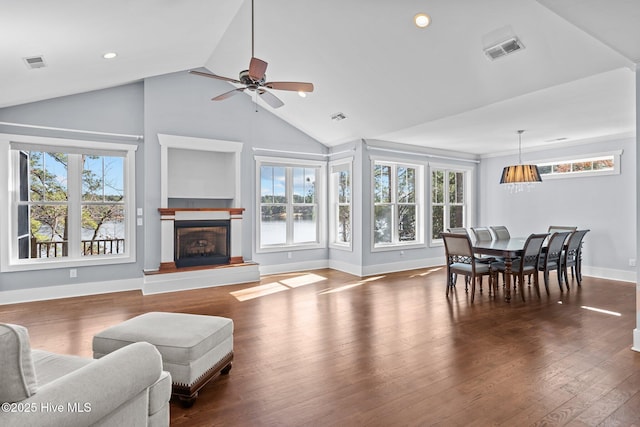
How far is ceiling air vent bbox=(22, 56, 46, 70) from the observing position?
11.6ft

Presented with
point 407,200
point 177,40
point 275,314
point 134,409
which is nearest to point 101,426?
point 134,409

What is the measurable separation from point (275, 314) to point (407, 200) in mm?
4520

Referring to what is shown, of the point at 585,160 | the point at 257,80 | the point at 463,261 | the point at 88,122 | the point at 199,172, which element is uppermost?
the point at 88,122

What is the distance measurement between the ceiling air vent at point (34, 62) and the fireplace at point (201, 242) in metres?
2.84

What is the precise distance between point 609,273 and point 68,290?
29.6 feet

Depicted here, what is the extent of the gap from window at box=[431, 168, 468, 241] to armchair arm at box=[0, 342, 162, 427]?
7.21 meters

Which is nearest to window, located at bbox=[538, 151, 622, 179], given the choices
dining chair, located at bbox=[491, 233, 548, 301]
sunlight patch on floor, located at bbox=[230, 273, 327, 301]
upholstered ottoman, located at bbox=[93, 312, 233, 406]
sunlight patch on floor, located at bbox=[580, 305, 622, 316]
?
dining chair, located at bbox=[491, 233, 548, 301]

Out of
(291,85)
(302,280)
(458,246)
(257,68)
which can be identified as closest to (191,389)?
(257,68)

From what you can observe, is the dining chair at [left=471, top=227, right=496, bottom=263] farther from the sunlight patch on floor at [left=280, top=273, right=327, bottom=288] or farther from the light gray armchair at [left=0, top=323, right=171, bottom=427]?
the light gray armchair at [left=0, top=323, right=171, bottom=427]

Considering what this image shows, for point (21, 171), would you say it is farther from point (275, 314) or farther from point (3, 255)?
point (275, 314)

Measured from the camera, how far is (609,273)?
20.7 ft

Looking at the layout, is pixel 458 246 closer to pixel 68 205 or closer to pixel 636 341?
pixel 636 341

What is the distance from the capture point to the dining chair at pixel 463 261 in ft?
15.9

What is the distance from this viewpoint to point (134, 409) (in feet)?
5.09
